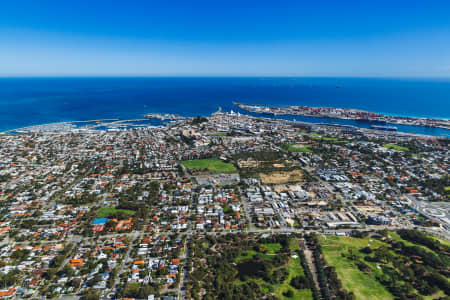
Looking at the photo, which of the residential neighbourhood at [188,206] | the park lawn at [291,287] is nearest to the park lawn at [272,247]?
the residential neighbourhood at [188,206]

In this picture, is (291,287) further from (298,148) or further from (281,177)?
(298,148)

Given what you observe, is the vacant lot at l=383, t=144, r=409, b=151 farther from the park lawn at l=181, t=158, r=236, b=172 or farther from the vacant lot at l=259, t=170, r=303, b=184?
the park lawn at l=181, t=158, r=236, b=172

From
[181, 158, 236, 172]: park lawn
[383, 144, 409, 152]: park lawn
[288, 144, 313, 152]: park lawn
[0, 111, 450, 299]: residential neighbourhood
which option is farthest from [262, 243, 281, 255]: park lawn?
[383, 144, 409, 152]: park lawn

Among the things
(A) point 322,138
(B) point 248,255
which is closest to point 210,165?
(B) point 248,255

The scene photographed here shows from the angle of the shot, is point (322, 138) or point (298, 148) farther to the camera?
point (322, 138)

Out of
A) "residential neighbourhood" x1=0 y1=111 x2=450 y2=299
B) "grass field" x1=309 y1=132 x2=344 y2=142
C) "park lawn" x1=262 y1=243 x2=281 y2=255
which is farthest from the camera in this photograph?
"grass field" x1=309 y1=132 x2=344 y2=142

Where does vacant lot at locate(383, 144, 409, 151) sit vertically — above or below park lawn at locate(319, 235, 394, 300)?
above
